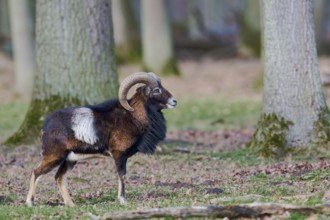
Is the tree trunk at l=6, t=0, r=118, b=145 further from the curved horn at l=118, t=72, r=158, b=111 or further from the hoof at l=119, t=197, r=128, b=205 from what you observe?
the hoof at l=119, t=197, r=128, b=205

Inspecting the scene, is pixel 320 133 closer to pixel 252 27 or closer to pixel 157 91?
pixel 157 91

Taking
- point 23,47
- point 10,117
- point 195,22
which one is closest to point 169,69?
point 23,47

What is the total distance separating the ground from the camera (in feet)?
35.9

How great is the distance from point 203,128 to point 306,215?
11142mm

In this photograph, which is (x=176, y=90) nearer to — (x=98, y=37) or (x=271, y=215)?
(x=98, y=37)

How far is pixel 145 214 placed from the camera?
974 cm

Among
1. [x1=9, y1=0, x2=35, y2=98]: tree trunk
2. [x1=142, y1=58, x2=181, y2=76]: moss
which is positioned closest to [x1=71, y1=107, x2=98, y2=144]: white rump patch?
[x1=9, y1=0, x2=35, y2=98]: tree trunk

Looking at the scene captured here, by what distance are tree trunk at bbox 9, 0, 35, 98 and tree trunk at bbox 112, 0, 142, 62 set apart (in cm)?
599

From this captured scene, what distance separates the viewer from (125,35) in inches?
1428

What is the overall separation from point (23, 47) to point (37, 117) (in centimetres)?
1365

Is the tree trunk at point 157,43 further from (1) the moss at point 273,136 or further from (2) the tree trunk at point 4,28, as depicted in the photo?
(1) the moss at point 273,136

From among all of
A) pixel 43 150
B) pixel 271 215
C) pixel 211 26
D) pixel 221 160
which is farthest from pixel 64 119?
pixel 211 26

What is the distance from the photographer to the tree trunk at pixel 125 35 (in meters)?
36.0

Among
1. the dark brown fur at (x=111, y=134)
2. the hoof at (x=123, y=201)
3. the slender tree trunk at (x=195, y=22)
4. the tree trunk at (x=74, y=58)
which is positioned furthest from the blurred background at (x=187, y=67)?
the hoof at (x=123, y=201)
